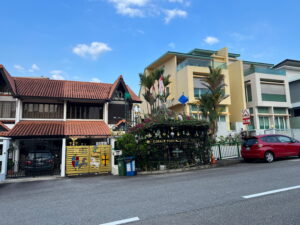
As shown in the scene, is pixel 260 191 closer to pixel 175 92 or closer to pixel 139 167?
pixel 139 167

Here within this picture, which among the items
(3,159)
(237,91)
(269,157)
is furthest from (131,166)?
(237,91)

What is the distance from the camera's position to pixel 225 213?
4117mm

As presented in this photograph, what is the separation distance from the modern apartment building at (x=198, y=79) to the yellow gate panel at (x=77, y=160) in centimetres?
1391

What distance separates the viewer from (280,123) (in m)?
28.7

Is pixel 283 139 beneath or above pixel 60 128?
beneath

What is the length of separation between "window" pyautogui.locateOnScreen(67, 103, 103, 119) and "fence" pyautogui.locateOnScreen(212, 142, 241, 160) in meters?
11.3

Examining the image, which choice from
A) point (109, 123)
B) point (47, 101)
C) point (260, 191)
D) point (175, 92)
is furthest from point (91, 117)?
point (260, 191)

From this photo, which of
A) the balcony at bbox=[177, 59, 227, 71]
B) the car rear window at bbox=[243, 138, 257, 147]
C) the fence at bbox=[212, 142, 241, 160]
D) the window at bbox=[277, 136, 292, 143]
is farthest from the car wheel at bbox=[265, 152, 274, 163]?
the balcony at bbox=[177, 59, 227, 71]

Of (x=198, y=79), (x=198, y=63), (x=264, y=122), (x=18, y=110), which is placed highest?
(x=198, y=63)

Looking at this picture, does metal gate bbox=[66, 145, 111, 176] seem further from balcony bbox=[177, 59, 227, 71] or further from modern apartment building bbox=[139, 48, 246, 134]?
balcony bbox=[177, 59, 227, 71]

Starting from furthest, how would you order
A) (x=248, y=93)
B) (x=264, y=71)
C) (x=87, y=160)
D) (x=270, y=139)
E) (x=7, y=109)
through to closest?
(x=248, y=93) < (x=264, y=71) < (x=7, y=109) < (x=87, y=160) < (x=270, y=139)

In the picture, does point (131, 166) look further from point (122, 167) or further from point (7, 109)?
point (7, 109)

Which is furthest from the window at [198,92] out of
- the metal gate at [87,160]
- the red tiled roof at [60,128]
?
the metal gate at [87,160]

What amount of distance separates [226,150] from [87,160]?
33.1ft
